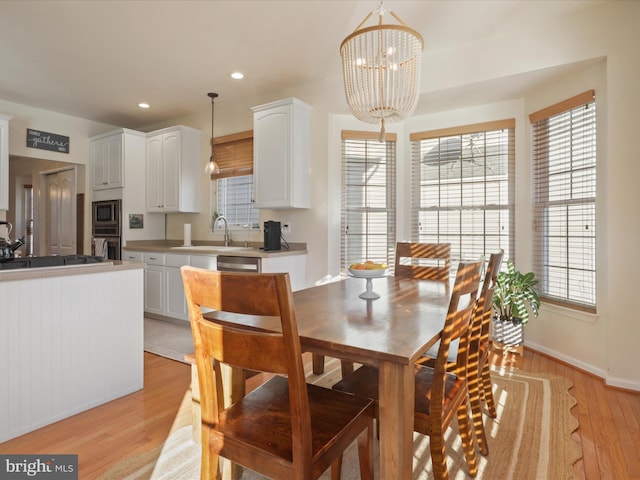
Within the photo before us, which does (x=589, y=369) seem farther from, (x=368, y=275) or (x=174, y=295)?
(x=174, y=295)

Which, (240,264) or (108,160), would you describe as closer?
(240,264)

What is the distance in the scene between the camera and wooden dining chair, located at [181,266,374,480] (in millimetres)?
958

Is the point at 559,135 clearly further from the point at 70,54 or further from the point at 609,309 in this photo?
the point at 70,54

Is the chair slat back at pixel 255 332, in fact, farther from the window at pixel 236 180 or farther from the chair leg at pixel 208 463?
the window at pixel 236 180

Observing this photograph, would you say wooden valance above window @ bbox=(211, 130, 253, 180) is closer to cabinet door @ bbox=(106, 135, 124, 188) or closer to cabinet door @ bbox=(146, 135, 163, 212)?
cabinet door @ bbox=(146, 135, 163, 212)

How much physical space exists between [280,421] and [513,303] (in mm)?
2650

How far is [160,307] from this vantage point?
430 cm

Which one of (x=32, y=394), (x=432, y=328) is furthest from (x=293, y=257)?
(x=432, y=328)

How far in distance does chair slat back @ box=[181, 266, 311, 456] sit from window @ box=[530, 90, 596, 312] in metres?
2.90

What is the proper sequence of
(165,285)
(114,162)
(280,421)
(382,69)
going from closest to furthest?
(280,421) < (382,69) < (165,285) < (114,162)

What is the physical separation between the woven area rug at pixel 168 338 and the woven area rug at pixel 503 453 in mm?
1356

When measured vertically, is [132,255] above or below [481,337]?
above

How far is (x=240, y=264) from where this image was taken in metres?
3.68

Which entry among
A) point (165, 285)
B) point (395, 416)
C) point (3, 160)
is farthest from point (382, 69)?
point (3, 160)
